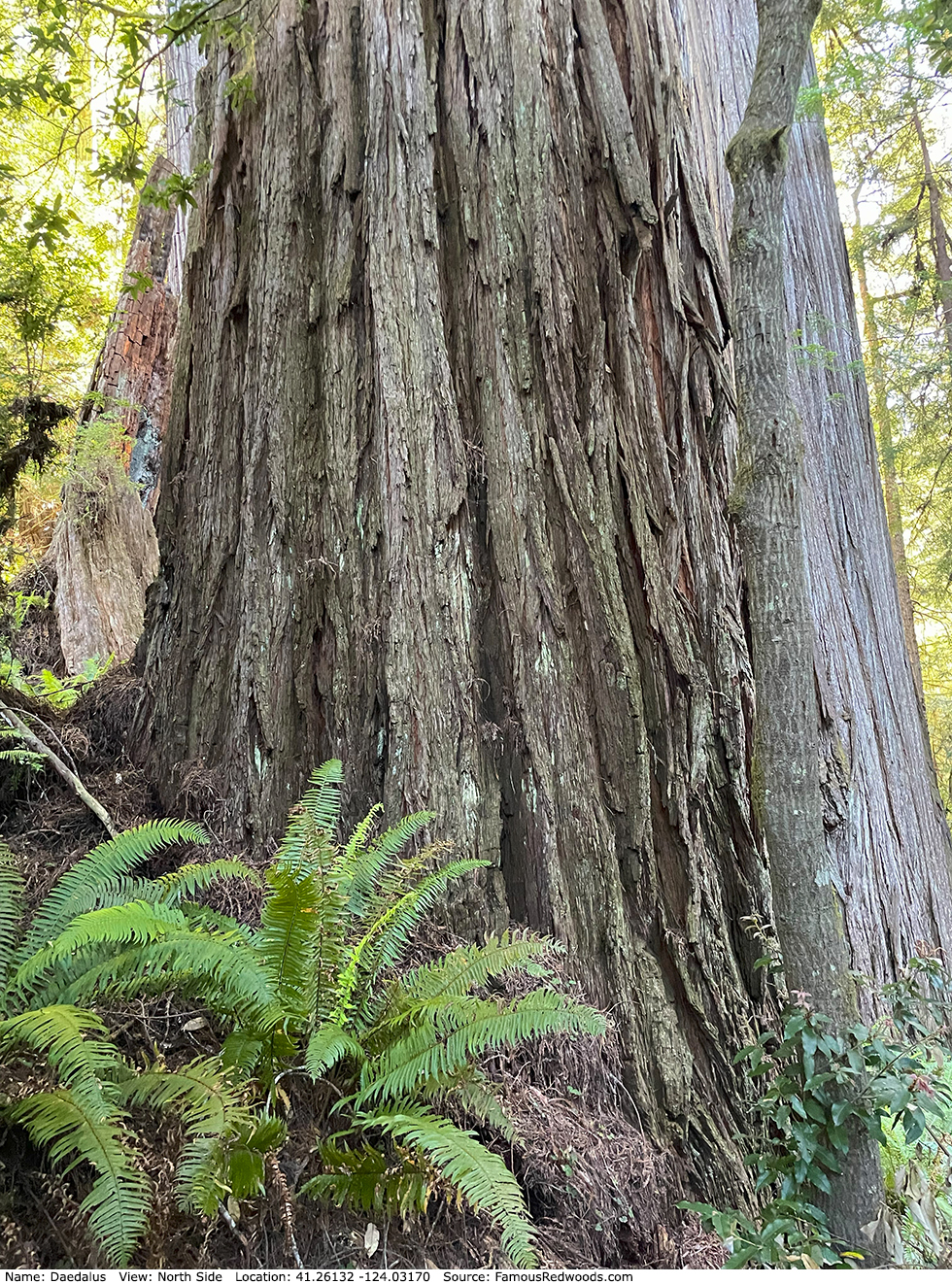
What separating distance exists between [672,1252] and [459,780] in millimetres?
1447

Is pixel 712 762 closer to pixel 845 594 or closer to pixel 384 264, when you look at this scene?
pixel 384 264

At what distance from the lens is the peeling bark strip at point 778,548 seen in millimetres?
2338

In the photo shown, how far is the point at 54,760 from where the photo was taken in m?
3.03

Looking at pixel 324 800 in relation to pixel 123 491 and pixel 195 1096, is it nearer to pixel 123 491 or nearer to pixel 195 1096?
Result: pixel 195 1096

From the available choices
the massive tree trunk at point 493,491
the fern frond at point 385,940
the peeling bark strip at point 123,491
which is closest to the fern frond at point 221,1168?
the fern frond at point 385,940

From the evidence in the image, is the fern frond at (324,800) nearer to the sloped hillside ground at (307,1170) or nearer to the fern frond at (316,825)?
the fern frond at (316,825)

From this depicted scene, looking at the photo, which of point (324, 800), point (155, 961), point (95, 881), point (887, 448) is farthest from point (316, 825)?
point (887, 448)

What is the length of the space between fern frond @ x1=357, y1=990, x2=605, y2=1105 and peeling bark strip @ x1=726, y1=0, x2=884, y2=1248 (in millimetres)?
829

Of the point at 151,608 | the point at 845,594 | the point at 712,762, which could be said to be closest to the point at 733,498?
the point at 712,762

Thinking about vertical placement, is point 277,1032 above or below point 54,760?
below

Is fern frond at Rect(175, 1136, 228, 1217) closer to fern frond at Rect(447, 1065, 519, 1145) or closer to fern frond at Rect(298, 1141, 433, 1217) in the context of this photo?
fern frond at Rect(298, 1141, 433, 1217)

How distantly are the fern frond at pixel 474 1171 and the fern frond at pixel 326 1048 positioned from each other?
0.16 meters

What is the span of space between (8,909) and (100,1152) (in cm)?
81

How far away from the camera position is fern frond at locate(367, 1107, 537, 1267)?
1608mm
